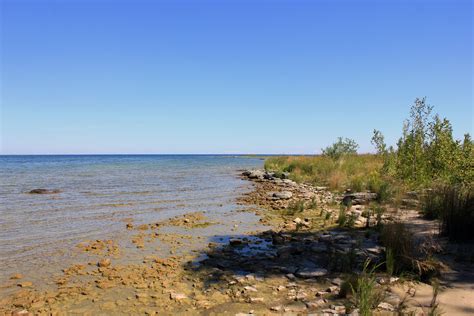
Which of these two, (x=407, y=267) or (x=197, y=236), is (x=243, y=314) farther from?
(x=197, y=236)

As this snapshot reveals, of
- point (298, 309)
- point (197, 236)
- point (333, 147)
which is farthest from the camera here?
point (333, 147)

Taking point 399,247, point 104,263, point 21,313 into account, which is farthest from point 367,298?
point 104,263

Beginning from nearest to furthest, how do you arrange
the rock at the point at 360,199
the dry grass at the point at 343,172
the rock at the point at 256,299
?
the rock at the point at 256,299, the rock at the point at 360,199, the dry grass at the point at 343,172

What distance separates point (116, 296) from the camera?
4.69 m

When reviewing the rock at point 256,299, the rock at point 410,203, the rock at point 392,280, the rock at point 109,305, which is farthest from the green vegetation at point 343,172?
the rock at point 109,305

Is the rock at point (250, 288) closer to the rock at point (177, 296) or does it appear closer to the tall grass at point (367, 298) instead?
the rock at point (177, 296)

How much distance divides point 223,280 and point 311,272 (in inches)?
55.9

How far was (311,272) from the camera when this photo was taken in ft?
17.1

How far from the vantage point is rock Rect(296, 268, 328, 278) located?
5102 millimetres

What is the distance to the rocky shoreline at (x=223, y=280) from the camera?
425 centimetres

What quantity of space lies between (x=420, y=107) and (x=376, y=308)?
10.5m

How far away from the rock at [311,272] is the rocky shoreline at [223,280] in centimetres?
2

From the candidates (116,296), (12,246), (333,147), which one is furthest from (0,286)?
(333,147)

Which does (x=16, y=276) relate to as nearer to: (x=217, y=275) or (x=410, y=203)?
(x=217, y=275)
